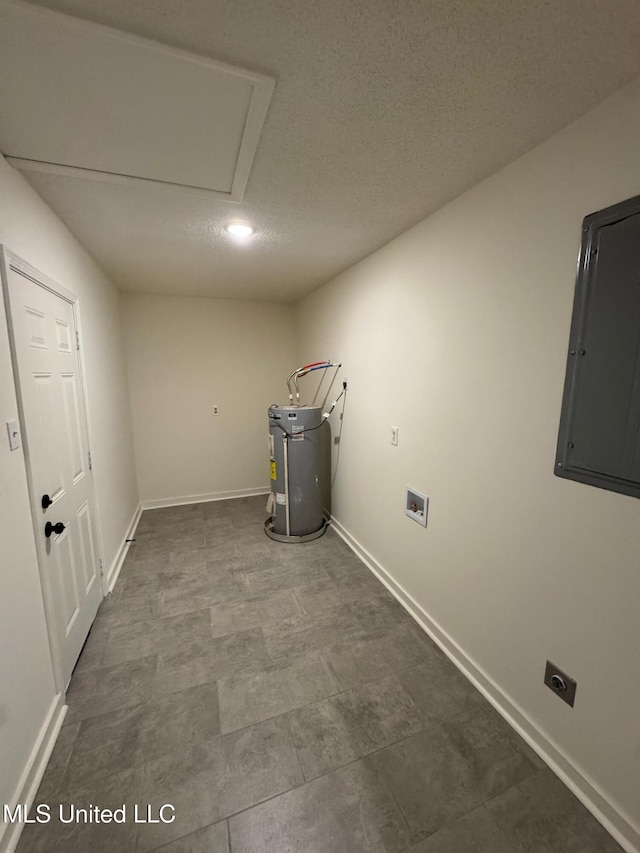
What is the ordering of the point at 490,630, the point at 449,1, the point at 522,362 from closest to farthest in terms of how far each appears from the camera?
the point at 449,1, the point at 522,362, the point at 490,630

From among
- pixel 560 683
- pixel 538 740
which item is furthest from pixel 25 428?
pixel 538 740

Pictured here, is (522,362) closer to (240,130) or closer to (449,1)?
(449,1)

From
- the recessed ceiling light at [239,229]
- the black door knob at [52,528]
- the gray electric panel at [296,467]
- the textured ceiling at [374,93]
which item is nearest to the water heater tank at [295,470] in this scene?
the gray electric panel at [296,467]

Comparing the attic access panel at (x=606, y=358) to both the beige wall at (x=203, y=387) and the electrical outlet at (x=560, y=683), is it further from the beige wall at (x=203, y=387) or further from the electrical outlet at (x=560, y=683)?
the beige wall at (x=203, y=387)

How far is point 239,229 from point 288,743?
8.57 feet

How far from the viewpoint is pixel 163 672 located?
1.74 meters

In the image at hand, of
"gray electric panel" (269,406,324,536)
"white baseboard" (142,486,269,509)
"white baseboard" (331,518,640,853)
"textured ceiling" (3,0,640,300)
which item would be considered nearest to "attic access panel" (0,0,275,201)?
"textured ceiling" (3,0,640,300)

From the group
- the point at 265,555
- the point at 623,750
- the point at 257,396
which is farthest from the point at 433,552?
the point at 257,396

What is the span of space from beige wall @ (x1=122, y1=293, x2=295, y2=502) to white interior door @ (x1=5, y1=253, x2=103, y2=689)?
174cm

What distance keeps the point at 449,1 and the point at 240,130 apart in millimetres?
718

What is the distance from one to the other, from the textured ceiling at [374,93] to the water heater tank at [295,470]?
1538 mm

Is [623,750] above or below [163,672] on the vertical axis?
above

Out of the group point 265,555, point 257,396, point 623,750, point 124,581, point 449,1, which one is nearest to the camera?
point 449,1

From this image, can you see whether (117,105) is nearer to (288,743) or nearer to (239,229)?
(239,229)
